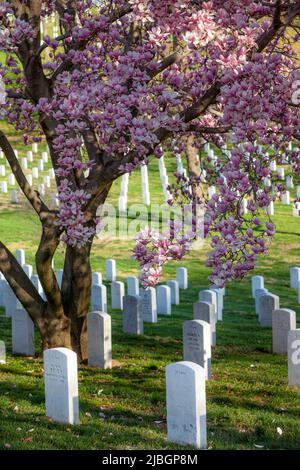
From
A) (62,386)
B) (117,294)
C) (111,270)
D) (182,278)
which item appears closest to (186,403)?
(62,386)

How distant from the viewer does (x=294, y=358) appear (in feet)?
42.1

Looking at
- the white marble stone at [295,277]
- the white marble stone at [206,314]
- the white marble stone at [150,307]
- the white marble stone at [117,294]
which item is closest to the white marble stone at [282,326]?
the white marble stone at [206,314]

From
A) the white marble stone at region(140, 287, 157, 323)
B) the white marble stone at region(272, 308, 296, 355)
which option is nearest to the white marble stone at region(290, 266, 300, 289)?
the white marble stone at region(140, 287, 157, 323)

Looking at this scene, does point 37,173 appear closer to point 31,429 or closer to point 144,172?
point 144,172

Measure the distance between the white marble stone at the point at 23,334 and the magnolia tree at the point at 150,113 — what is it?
0.78 meters

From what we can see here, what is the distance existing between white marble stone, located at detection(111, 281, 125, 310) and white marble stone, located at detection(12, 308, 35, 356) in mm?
5121

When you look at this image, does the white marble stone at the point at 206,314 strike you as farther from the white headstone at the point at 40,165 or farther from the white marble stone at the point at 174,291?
the white headstone at the point at 40,165

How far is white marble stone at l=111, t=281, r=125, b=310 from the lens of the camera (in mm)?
19875

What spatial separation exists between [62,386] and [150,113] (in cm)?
347

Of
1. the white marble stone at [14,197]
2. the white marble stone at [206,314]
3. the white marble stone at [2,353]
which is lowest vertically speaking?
the white marble stone at [2,353]

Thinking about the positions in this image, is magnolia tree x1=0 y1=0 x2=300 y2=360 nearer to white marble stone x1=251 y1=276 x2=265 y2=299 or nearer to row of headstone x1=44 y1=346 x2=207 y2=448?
row of headstone x1=44 y1=346 x2=207 y2=448

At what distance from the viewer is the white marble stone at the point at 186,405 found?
9609mm

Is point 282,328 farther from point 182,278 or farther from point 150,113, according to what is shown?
point 182,278

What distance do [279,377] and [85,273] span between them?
3.35 m
